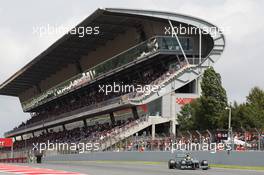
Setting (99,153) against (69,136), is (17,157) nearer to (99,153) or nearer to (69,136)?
(69,136)

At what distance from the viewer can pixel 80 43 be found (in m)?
62.7

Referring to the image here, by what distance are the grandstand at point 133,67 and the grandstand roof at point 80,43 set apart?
0.28 ft

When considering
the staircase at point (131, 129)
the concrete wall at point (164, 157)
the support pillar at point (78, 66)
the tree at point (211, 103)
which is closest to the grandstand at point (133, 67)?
the staircase at point (131, 129)

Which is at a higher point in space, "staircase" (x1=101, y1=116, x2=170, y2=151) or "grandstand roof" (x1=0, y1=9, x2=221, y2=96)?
"grandstand roof" (x1=0, y1=9, x2=221, y2=96)

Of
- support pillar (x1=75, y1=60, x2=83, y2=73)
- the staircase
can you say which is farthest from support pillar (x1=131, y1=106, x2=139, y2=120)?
support pillar (x1=75, y1=60, x2=83, y2=73)

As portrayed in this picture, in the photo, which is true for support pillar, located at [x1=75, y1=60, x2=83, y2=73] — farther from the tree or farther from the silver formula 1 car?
the silver formula 1 car

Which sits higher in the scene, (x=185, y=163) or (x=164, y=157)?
(x=185, y=163)

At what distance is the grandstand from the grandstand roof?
9cm

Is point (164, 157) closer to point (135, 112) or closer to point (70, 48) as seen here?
point (135, 112)

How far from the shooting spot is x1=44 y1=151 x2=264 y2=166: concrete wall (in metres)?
29.5

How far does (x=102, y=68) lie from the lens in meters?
61.8

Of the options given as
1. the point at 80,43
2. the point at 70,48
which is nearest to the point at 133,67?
the point at 80,43

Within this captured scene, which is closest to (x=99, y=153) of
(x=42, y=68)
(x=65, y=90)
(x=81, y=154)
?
(x=81, y=154)

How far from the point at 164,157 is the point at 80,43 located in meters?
27.3
